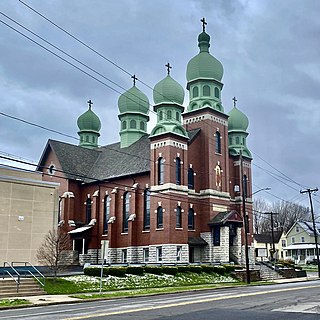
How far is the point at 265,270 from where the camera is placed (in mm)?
50750

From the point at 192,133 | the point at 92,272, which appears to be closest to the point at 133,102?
the point at 192,133

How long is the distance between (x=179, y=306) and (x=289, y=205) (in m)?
113

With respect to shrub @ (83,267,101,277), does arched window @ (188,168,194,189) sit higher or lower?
higher

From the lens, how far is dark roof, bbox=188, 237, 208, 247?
50.3 meters

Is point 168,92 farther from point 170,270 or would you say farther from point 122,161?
point 170,270

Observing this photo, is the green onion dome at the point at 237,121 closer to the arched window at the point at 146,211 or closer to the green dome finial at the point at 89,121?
the arched window at the point at 146,211

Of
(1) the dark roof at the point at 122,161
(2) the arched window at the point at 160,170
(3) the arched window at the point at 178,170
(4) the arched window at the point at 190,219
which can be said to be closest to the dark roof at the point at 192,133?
(3) the arched window at the point at 178,170

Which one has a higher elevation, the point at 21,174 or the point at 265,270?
the point at 21,174

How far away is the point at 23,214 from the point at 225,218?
928 inches

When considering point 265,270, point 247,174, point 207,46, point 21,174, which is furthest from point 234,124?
point 21,174

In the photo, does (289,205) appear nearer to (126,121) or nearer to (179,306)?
(126,121)

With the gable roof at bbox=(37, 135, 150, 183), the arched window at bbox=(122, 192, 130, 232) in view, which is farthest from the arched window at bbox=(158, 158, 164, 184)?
the arched window at bbox=(122, 192, 130, 232)

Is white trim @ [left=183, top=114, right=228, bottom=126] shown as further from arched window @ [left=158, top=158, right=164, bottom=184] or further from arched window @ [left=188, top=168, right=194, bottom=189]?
arched window @ [left=158, top=158, right=164, bottom=184]

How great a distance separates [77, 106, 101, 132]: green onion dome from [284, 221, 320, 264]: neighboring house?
49.4 m
